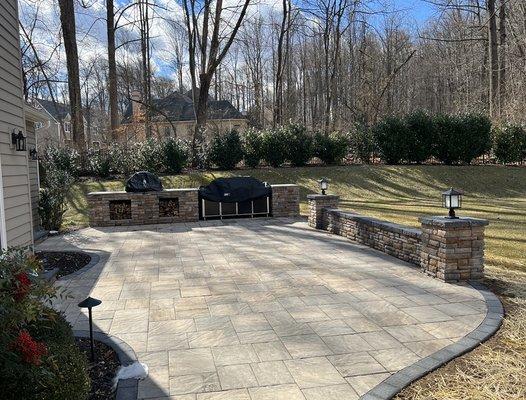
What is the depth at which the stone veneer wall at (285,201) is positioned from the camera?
11.1 m

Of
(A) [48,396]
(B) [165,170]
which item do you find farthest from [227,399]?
(B) [165,170]

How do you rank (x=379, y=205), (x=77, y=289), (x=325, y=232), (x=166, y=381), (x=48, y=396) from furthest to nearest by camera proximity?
(x=379, y=205)
(x=325, y=232)
(x=77, y=289)
(x=166, y=381)
(x=48, y=396)

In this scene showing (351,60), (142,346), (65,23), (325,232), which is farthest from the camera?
(351,60)

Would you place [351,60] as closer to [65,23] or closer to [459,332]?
[65,23]

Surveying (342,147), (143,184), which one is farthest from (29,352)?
(342,147)

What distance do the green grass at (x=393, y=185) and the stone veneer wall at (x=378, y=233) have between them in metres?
2.88

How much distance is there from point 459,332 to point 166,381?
8.03ft

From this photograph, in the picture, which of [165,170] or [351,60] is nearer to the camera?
[165,170]

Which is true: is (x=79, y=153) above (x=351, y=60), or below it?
below

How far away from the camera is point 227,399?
2678 millimetres

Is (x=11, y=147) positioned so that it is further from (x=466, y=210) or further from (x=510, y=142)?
(x=510, y=142)

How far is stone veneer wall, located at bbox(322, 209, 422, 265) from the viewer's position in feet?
19.8

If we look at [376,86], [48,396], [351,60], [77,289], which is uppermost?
[351,60]

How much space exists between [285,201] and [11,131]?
7014 mm
